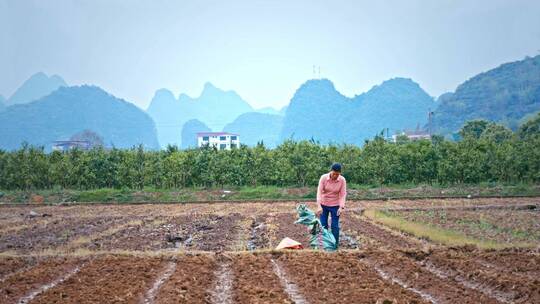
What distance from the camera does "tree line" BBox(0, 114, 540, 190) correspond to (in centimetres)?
2955

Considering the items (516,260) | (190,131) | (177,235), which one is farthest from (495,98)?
(190,131)

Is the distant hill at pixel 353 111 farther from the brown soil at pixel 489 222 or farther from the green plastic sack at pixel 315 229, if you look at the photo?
the green plastic sack at pixel 315 229

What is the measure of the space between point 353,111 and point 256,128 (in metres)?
39.6

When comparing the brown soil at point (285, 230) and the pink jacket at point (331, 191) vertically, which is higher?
the pink jacket at point (331, 191)

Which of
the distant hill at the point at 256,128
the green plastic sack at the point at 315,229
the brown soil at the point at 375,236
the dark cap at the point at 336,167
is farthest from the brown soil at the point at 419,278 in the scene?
the distant hill at the point at 256,128

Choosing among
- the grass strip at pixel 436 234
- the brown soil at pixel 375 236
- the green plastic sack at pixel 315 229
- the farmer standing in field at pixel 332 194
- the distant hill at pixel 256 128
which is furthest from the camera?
the distant hill at pixel 256 128

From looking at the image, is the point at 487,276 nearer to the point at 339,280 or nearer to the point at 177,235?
the point at 339,280

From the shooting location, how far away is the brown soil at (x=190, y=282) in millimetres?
6417

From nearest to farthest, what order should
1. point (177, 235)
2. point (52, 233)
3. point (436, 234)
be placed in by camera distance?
point (436, 234) < point (177, 235) < point (52, 233)

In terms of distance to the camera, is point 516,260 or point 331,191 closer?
point 516,260

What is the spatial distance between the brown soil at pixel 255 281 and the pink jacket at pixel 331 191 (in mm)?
1639

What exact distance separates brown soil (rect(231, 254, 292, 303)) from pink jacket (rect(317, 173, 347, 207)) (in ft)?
5.38

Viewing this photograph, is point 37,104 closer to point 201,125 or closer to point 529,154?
point 201,125

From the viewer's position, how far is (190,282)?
729 centimetres
